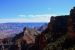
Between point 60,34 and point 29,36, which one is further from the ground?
point 60,34

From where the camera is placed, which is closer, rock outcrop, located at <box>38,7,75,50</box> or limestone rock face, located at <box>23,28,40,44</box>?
rock outcrop, located at <box>38,7,75,50</box>

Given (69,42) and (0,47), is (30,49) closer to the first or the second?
(0,47)

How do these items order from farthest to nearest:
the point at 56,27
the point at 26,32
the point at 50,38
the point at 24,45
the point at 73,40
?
the point at 26,32 < the point at 24,45 < the point at 56,27 < the point at 50,38 < the point at 73,40

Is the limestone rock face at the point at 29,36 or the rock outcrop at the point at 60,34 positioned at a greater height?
the rock outcrop at the point at 60,34

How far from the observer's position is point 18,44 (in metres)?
86.6

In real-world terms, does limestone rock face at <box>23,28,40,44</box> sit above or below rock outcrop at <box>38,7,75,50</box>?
below

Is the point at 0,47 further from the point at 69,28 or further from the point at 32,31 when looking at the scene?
the point at 69,28

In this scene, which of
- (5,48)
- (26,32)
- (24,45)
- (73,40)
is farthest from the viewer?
(26,32)

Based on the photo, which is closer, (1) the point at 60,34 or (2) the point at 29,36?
(1) the point at 60,34

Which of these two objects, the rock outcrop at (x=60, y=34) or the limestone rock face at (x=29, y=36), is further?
the limestone rock face at (x=29, y=36)

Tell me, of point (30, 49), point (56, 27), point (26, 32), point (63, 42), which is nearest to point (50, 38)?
point (56, 27)

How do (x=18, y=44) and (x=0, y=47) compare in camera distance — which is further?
(x=0, y=47)

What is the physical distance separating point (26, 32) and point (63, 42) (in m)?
54.5

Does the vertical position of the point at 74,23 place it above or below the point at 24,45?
above
